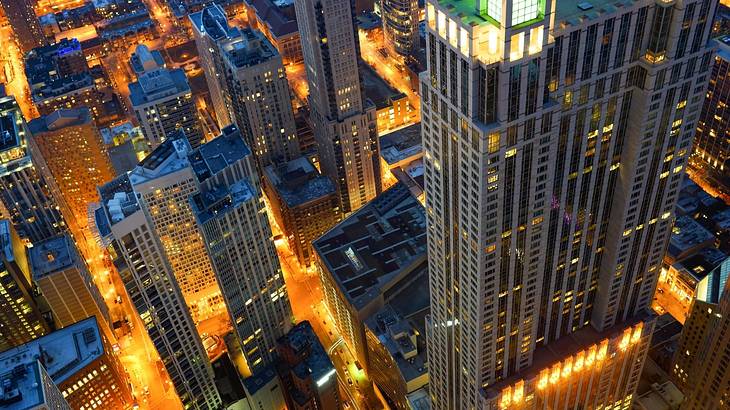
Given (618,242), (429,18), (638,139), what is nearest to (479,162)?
(429,18)

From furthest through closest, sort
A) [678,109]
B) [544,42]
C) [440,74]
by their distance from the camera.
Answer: [678,109] < [440,74] < [544,42]

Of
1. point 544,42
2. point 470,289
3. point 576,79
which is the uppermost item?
point 544,42

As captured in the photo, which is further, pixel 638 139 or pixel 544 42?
pixel 638 139

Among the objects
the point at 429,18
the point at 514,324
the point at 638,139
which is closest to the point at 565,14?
the point at 429,18

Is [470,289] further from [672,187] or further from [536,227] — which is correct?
[672,187]

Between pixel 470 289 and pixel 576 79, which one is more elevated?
pixel 576 79

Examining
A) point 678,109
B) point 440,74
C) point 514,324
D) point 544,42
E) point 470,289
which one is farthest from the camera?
point 514,324

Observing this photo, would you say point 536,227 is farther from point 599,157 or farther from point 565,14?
point 565,14
